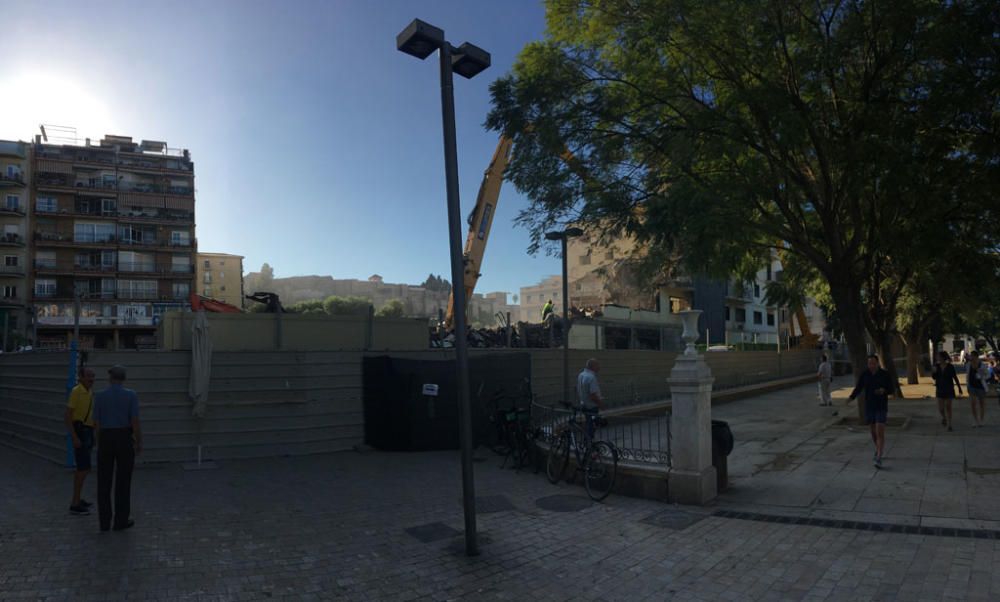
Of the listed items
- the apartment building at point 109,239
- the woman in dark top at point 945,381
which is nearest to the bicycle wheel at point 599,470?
the woman in dark top at point 945,381

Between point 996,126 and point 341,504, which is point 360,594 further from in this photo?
point 996,126

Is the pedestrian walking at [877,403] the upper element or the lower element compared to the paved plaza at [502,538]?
upper

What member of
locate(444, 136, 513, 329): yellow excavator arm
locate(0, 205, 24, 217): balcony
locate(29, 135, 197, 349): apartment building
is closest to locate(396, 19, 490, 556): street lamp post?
locate(444, 136, 513, 329): yellow excavator arm

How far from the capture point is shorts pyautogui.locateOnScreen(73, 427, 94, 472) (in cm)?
677

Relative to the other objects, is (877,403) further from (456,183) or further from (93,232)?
(93,232)

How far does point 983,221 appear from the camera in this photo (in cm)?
1441

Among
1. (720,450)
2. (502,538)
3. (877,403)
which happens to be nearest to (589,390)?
(720,450)

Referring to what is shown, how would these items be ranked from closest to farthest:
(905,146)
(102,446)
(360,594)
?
1. (360,594)
2. (102,446)
3. (905,146)

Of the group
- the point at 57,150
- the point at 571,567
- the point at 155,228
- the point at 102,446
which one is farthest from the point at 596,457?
the point at 57,150

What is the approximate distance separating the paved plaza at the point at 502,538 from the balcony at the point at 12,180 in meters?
60.6

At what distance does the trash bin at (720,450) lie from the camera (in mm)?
8305

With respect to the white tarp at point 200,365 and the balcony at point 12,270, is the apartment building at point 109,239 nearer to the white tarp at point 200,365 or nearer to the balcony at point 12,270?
the balcony at point 12,270

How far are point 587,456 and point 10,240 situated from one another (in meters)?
66.3

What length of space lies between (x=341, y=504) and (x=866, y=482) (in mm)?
7180
